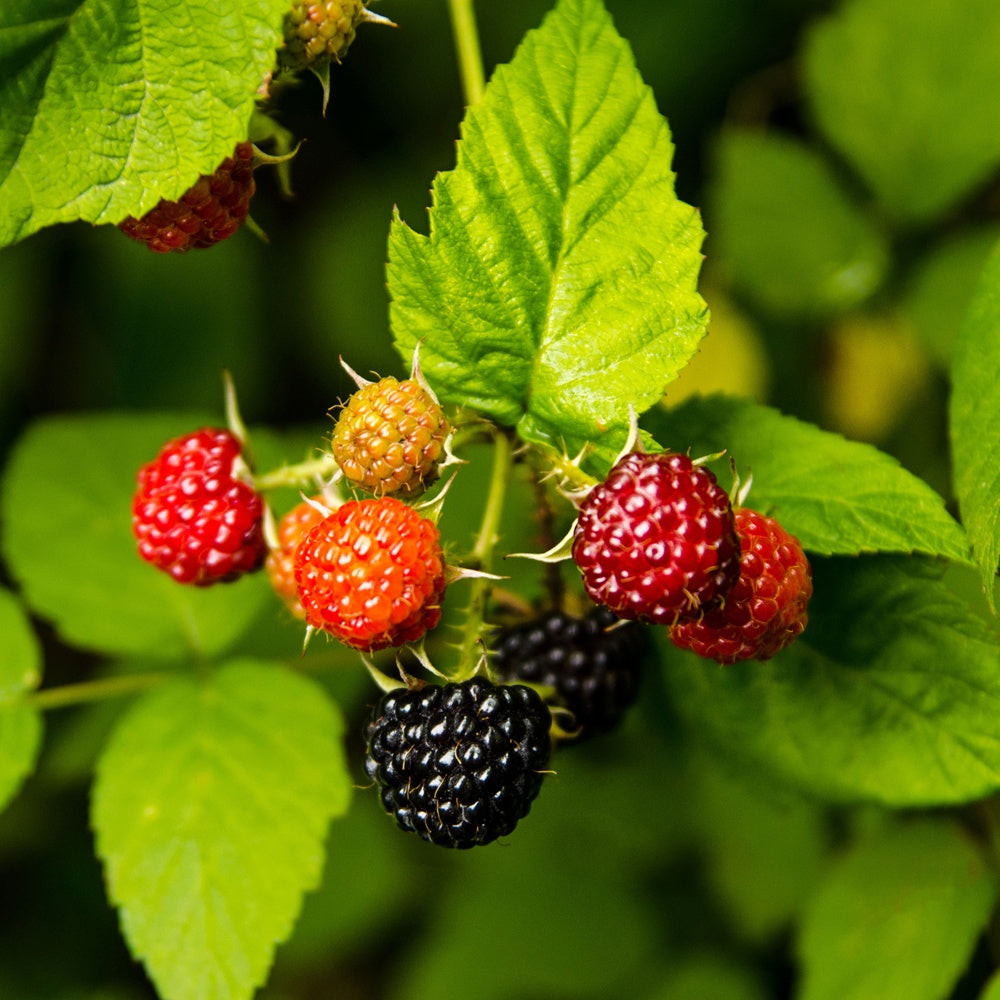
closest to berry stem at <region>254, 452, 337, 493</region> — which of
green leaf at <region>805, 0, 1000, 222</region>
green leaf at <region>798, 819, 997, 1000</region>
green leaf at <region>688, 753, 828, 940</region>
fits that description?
green leaf at <region>798, 819, 997, 1000</region>

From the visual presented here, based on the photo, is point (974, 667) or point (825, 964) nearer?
point (974, 667)

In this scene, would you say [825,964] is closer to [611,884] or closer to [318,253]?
[611,884]

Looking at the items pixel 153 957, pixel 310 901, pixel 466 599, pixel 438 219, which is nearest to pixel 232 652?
pixel 466 599

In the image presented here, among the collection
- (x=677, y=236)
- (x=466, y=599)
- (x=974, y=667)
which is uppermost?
(x=677, y=236)

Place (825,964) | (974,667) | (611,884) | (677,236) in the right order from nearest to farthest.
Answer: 1. (677,236)
2. (974,667)
3. (825,964)
4. (611,884)

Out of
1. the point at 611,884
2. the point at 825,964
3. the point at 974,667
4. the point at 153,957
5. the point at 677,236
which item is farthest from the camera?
the point at 611,884

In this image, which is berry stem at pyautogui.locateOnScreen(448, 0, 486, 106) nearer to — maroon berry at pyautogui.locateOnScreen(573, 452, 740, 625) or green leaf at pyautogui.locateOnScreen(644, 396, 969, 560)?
green leaf at pyautogui.locateOnScreen(644, 396, 969, 560)

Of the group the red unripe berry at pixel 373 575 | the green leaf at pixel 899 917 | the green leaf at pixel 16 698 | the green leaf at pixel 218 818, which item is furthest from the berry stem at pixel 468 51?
the green leaf at pixel 899 917
